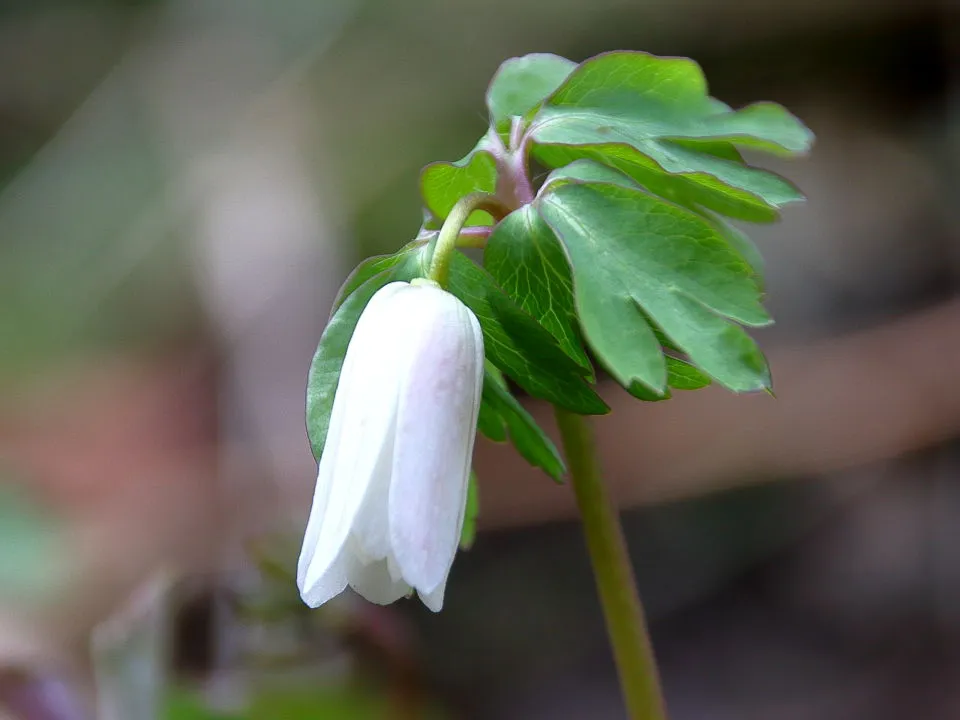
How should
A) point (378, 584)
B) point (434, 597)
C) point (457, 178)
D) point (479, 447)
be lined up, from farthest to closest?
1. point (479, 447)
2. point (457, 178)
3. point (378, 584)
4. point (434, 597)

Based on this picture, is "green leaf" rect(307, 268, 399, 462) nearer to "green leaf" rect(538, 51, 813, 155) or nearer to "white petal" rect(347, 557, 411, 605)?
"white petal" rect(347, 557, 411, 605)

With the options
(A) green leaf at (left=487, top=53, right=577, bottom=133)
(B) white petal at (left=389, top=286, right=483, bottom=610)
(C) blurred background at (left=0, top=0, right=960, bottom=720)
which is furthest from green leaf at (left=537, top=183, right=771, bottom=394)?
(C) blurred background at (left=0, top=0, right=960, bottom=720)

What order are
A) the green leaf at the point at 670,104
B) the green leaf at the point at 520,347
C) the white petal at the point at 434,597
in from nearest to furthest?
1. the white petal at the point at 434,597
2. the green leaf at the point at 520,347
3. the green leaf at the point at 670,104

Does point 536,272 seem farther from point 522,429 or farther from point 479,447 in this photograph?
point 479,447

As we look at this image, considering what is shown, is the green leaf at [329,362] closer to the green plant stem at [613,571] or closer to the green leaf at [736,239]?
the green plant stem at [613,571]

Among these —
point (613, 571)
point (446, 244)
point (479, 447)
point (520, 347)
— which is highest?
point (446, 244)

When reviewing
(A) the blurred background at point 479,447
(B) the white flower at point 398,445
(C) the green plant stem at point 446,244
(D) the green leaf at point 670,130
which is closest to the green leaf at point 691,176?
(D) the green leaf at point 670,130

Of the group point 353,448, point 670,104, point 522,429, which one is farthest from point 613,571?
point 670,104
